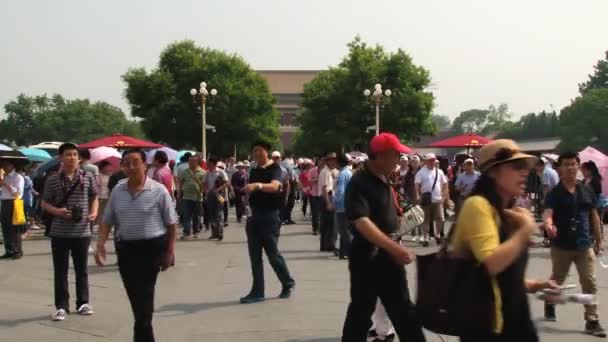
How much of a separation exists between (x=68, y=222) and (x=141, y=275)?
83.5 inches

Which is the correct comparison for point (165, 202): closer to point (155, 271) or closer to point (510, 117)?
point (155, 271)

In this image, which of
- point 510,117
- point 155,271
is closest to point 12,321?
point 155,271

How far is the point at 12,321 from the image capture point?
752cm

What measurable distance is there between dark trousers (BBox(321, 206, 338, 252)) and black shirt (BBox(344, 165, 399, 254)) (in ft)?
25.6

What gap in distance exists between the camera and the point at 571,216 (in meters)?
7.08

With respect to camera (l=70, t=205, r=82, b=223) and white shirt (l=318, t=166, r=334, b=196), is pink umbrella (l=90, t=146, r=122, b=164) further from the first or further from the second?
camera (l=70, t=205, r=82, b=223)

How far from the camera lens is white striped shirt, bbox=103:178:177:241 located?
19.3ft

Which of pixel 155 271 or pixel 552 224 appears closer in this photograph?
pixel 155 271

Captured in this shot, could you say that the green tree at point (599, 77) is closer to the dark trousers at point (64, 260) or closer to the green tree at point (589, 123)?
the green tree at point (589, 123)

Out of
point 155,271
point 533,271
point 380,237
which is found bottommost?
point 533,271

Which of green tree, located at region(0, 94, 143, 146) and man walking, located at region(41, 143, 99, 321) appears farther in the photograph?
green tree, located at region(0, 94, 143, 146)

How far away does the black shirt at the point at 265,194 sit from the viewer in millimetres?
8133

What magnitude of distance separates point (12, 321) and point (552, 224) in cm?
532

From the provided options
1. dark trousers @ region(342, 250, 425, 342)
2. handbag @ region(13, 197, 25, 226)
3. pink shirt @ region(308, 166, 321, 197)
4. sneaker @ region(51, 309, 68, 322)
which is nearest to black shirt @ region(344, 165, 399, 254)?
dark trousers @ region(342, 250, 425, 342)
